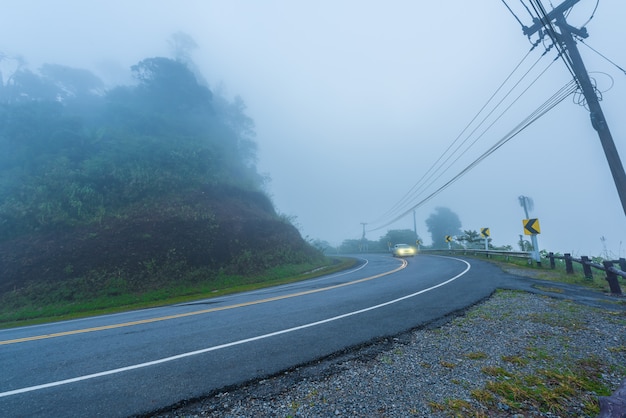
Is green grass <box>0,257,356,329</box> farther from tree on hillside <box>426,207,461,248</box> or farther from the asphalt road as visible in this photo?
tree on hillside <box>426,207,461,248</box>

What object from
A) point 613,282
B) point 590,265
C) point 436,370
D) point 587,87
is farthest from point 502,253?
point 436,370

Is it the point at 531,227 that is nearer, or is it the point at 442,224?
the point at 531,227

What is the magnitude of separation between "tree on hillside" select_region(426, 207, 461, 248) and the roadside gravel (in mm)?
58268

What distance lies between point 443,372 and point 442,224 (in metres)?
64.5

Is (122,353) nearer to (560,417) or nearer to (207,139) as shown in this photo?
(560,417)

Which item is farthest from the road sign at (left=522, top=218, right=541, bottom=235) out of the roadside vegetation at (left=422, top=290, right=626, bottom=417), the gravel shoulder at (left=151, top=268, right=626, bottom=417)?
the roadside vegetation at (left=422, top=290, right=626, bottom=417)

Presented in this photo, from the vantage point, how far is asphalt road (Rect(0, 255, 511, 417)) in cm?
317

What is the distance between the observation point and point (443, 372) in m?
3.37

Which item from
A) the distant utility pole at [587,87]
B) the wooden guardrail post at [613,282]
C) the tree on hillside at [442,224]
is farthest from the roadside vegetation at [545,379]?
the tree on hillside at [442,224]

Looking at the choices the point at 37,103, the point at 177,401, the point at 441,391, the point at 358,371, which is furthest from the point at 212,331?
the point at 37,103

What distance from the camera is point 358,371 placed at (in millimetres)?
3502

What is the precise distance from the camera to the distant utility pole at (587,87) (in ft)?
24.7

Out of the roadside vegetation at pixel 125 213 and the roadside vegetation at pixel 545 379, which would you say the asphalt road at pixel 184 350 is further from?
the roadside vegetation at pixel 125 213

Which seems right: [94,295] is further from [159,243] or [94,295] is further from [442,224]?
[442,224]
